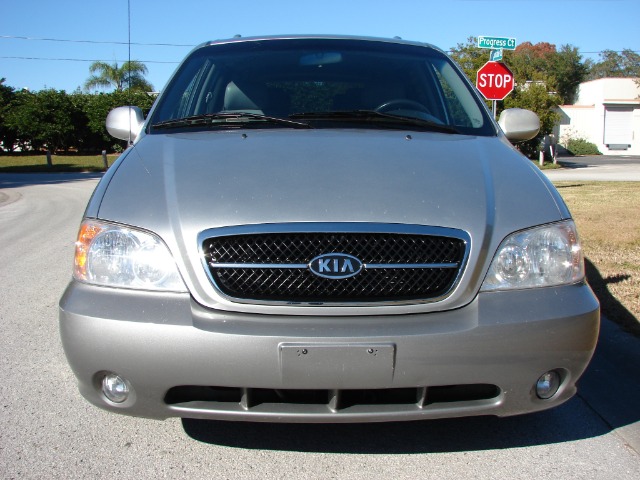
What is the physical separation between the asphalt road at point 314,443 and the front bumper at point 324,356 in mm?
358

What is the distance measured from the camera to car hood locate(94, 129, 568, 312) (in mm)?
2498

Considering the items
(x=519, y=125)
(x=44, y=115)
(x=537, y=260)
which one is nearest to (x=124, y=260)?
(x=537, y=260)

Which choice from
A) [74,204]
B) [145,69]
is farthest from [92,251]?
[145,69]

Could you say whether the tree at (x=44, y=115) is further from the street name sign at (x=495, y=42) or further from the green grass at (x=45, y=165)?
the street name sign at (x=495, y=42)

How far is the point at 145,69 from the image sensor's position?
44.6 meters

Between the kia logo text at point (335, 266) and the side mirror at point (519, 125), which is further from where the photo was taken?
the side mirror at point (519, 125)

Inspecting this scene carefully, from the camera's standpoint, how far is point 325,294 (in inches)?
96.0

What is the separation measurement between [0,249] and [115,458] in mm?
5960

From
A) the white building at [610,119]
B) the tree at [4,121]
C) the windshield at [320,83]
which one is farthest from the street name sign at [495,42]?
the white building at [610,119]

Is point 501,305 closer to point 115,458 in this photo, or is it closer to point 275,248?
point 275,248

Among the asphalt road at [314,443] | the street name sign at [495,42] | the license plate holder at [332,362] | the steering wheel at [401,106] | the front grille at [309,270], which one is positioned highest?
the street name sign at [495,42]

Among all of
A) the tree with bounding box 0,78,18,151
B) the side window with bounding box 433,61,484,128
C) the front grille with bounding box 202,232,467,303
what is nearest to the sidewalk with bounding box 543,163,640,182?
the side window with bounding box 433,61,484,128

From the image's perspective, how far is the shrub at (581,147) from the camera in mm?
44500

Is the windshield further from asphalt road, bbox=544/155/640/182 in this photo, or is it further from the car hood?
asphalt road, bbox=544/155/640/182
